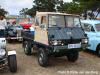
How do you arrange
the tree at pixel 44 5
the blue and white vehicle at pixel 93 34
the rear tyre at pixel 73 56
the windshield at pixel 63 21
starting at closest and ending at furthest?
the windshield at pixel 63 21 → the rear tyre at pixel 73 56 → the blue and white vehicle at pixel 93 34 → the tree at pixel 44 5

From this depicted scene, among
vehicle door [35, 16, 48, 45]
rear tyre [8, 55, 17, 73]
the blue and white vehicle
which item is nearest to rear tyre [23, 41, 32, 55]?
vehicle door [35, 16, 48, 45]

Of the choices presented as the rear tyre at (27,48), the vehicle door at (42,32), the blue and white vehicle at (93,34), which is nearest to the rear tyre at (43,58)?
the vehicle door at (42,32)

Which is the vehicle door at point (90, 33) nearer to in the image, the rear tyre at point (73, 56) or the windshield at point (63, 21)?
the rear tyre at point (73, 56)

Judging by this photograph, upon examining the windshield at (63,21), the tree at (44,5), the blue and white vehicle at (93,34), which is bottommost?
the blue and white vehicle at (93,34)

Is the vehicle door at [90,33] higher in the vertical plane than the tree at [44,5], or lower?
lower

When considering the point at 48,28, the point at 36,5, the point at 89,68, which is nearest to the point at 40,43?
the point at 48,28

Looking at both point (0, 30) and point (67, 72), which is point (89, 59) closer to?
point (67, 72)

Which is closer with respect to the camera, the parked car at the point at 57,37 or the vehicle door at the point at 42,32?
the parked car at the point at 57,37

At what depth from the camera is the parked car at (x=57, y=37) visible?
29.2 ft

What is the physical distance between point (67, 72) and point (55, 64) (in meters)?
1.41

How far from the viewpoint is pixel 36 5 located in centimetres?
6619

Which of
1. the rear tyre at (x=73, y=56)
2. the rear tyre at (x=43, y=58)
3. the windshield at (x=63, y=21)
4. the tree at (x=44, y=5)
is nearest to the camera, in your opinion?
the rear tyre at (x=43, y=58)

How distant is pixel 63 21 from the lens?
9.87m

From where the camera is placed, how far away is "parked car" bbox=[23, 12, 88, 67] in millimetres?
8891
